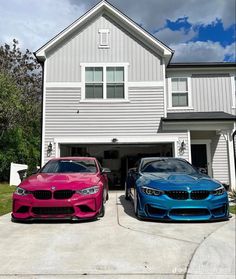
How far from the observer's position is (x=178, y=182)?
624cm

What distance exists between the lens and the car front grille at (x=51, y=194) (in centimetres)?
595

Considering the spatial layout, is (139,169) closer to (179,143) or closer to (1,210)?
(1,210)

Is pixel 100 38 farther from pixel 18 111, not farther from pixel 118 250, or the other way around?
pixel 118 250

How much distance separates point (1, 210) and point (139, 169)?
3.82 meters

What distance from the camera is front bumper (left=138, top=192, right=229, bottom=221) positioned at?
5.87 metres

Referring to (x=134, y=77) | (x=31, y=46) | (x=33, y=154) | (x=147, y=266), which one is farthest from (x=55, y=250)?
(x=31, y=46)

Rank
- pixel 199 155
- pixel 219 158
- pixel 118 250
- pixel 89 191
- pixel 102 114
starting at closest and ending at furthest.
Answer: pixel 118 250 < pixel 89 191 < pixel 102 114 < pixel 219 158 < pixel 199 155

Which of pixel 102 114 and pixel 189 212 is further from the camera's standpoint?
pixel 102 114

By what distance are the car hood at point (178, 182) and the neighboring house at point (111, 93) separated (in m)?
5.95

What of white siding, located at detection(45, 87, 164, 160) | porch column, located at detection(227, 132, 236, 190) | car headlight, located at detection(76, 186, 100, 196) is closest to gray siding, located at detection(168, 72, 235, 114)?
porch column, located at detection(227, 132, 236, 190)

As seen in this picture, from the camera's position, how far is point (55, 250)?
4289 mm

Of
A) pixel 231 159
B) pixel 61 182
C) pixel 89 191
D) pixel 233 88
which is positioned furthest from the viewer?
pixel 233 88

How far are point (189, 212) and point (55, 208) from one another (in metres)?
2.69

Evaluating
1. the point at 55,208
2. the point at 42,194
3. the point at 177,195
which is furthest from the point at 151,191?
the point at 42,194
